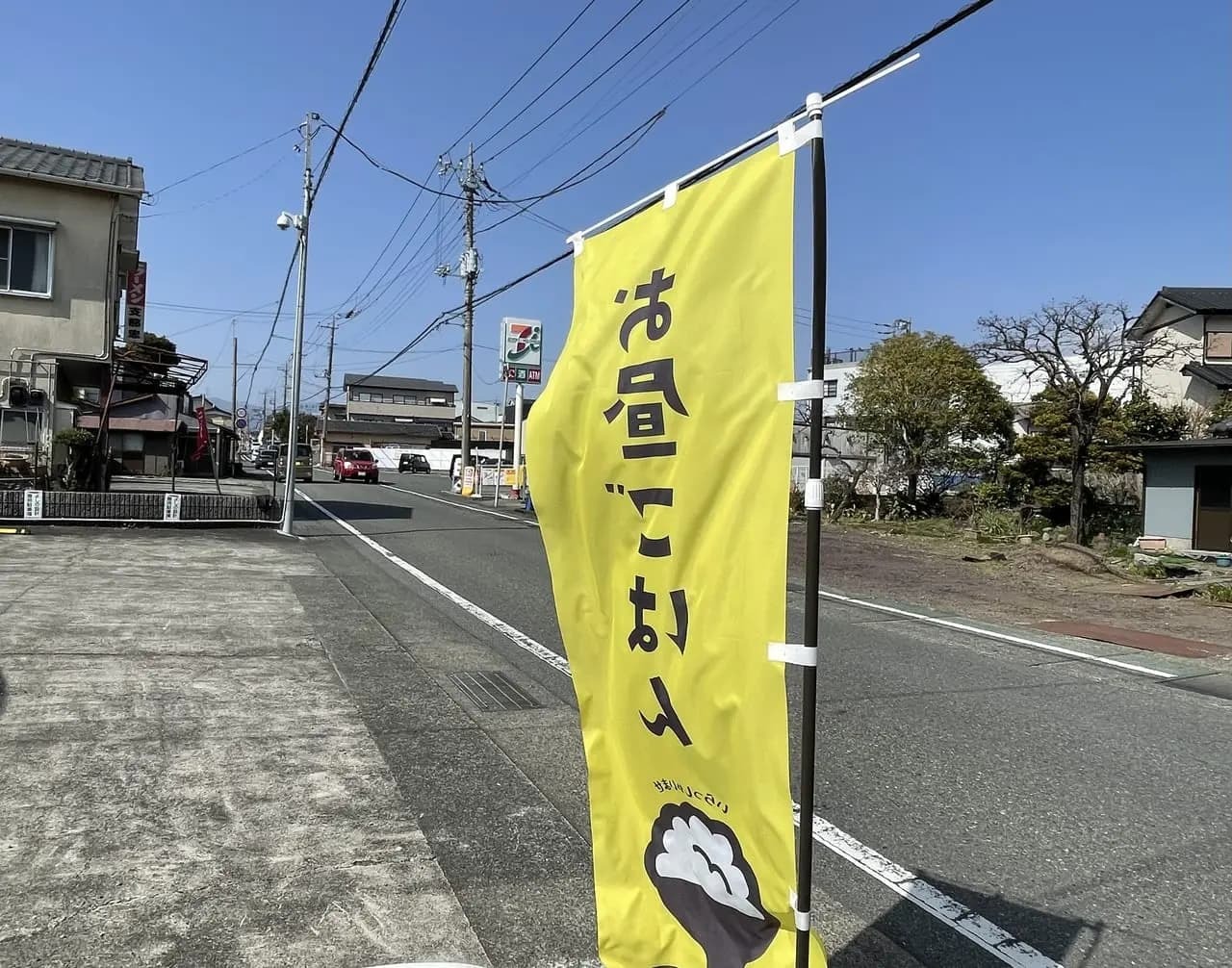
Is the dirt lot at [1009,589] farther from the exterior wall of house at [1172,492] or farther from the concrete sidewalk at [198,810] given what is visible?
the concrete sidewalk at [198,810]

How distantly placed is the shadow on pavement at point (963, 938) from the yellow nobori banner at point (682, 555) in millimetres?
981

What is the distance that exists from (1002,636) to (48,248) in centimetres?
1776

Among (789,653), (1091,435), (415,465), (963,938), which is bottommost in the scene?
(963,938)

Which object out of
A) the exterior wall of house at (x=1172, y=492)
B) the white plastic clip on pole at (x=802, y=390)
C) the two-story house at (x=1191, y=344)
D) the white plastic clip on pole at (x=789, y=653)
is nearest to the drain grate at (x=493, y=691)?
the white plastic clip on pole at (x=789, y=653)

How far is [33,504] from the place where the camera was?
588 inches

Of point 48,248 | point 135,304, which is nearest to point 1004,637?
point 48,248

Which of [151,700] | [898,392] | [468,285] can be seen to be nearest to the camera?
[151,700]

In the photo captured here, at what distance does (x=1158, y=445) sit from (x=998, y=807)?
18837 millimetres

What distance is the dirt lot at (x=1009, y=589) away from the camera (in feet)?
35.5

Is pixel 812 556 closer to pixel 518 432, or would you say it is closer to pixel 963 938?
pixel 963 938

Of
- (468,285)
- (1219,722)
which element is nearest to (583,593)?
(1219,722)

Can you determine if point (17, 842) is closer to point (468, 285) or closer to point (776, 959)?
point (776, 959)

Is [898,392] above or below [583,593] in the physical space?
above

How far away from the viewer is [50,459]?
16.8 m
